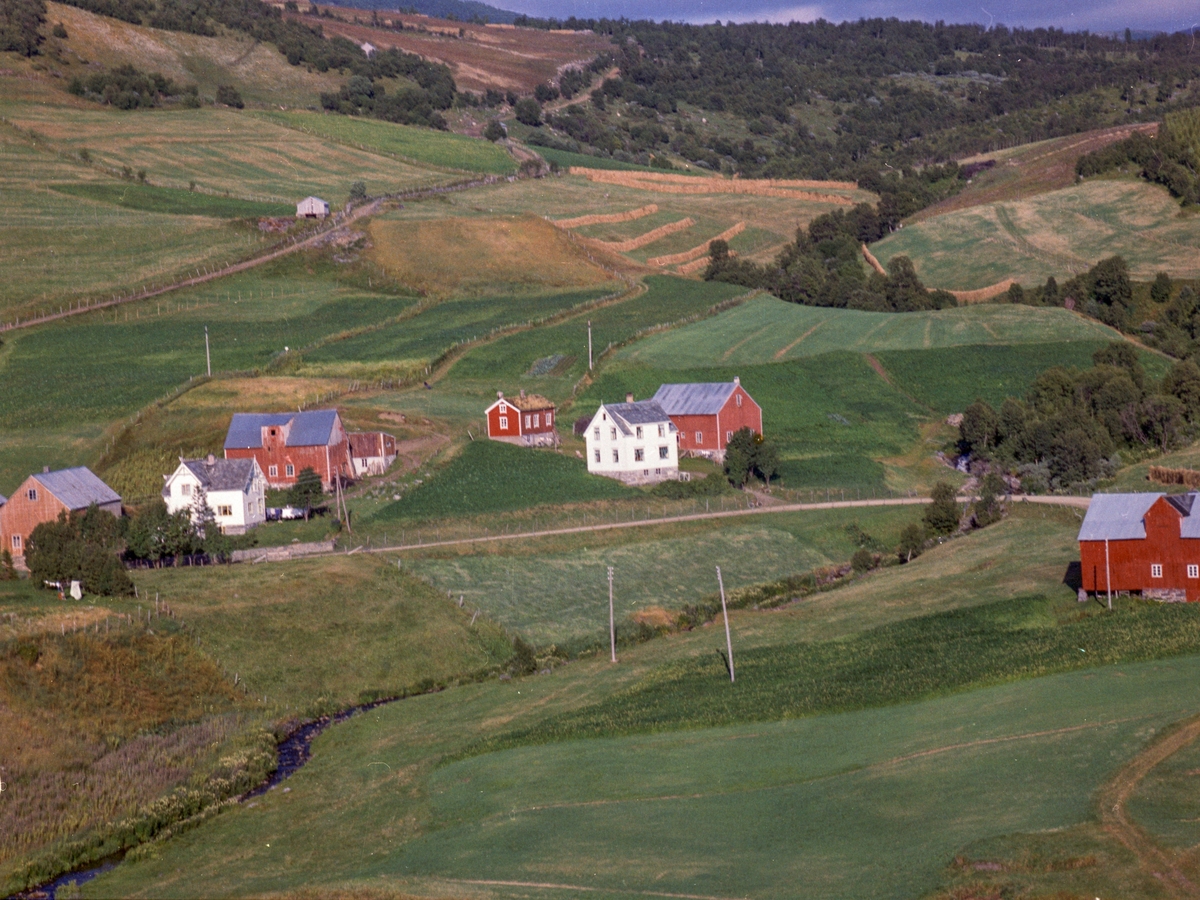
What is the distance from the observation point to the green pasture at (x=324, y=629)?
62281 mm

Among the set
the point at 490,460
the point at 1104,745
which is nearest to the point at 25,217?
the point at 490,460

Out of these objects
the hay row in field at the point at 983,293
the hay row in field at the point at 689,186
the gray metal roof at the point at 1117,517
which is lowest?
the gray metal roof at the point at 1117,517

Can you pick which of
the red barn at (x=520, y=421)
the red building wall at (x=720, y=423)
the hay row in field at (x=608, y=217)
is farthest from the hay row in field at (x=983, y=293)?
the red barn at (x=520, y=421)

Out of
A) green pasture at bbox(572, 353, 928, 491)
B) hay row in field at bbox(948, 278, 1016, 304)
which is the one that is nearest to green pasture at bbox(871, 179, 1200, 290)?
hay row in field at bbox(948, 278, 1016, 304)

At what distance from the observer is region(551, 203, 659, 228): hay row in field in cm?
16400

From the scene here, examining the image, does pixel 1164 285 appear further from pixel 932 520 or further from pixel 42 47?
pixel 42 47

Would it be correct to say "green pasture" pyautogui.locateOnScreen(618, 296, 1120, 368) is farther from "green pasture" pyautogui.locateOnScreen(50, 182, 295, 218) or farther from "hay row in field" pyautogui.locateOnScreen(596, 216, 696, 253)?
"green pasture" pyautogui.locateOnScreen(50, 182, 295, 218)

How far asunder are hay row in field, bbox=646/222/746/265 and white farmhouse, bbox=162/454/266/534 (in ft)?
261

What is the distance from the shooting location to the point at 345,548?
254 ft

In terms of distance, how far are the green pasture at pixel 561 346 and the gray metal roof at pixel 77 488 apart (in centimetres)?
3421

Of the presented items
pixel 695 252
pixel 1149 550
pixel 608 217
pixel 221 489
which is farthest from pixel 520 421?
pixel 608 217

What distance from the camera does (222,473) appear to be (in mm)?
84250

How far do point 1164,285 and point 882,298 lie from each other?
85.0 feet

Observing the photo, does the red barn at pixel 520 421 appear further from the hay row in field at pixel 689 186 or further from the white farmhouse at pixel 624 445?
the hay row in field at pixel 689 186
